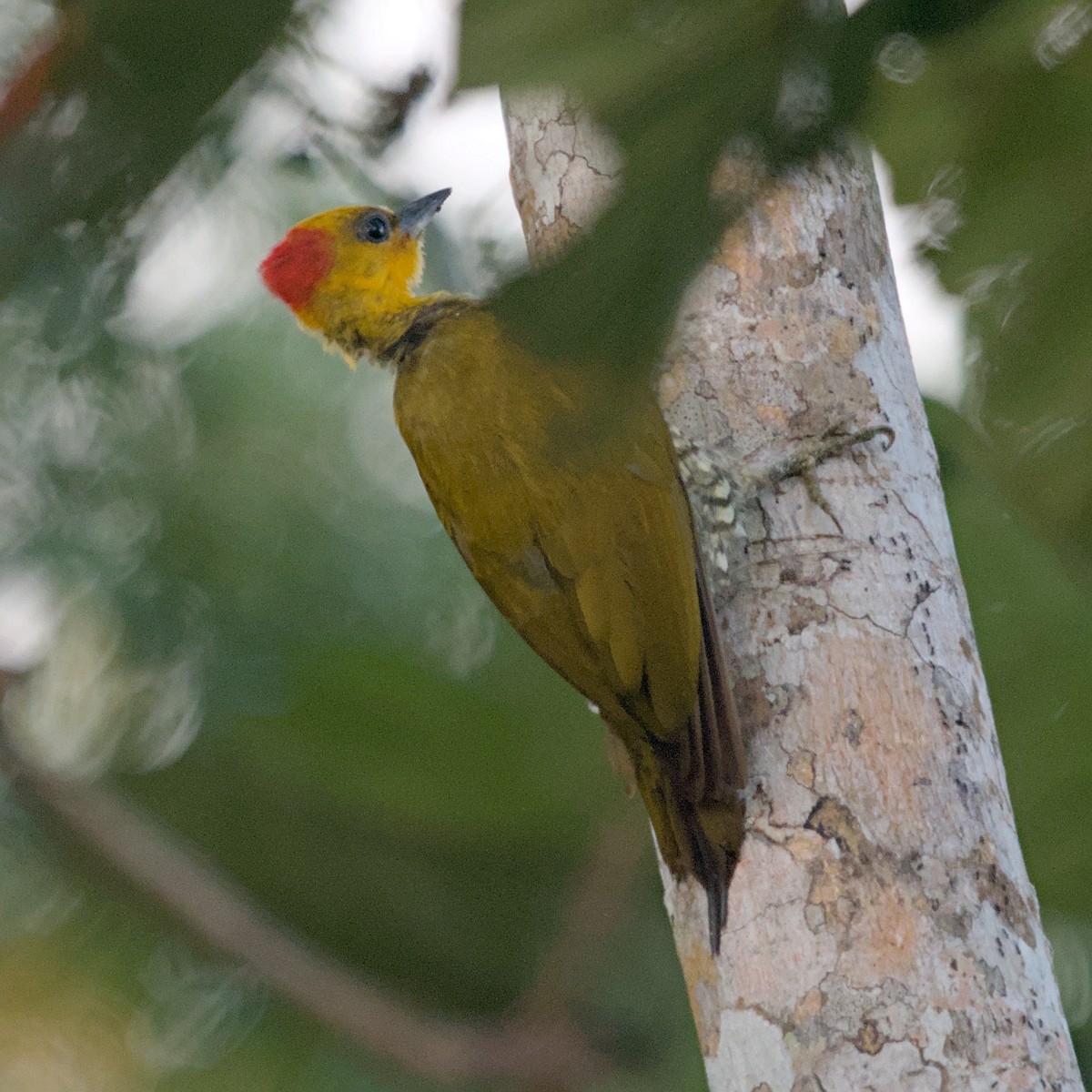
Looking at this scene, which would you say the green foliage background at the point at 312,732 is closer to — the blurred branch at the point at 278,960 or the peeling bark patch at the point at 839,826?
the blurred branch at the point at 278,960

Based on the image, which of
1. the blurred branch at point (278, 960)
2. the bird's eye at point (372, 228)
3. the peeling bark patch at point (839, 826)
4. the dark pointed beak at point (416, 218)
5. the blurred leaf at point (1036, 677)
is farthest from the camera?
the blurred leaf at point (1036, 677)

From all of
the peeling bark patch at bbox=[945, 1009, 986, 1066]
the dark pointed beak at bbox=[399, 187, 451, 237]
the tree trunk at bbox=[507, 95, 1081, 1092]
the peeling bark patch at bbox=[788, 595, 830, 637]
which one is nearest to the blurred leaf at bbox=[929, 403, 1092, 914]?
the dark pointed beak at bbox=[399, 187, 451, 237]

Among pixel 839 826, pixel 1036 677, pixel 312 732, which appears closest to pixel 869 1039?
pixel 839 826

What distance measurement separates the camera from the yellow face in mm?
3078

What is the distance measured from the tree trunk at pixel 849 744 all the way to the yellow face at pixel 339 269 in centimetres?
104

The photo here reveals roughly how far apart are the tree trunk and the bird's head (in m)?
1.02

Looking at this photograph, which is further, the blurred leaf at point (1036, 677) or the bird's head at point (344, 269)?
the blurred leaf at point (1036, 677)

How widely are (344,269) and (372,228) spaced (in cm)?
13

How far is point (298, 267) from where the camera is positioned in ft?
10.2

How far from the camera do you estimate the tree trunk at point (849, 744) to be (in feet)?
5.32

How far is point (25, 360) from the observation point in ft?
2.56

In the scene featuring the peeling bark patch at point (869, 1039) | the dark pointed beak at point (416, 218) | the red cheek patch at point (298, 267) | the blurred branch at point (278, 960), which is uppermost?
the red cheek patch at point (298, 267)

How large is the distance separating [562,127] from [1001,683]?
341cm

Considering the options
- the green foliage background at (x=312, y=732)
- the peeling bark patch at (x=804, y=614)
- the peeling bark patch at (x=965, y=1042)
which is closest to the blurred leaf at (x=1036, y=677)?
the green foliage background at (x=312, y=732)
